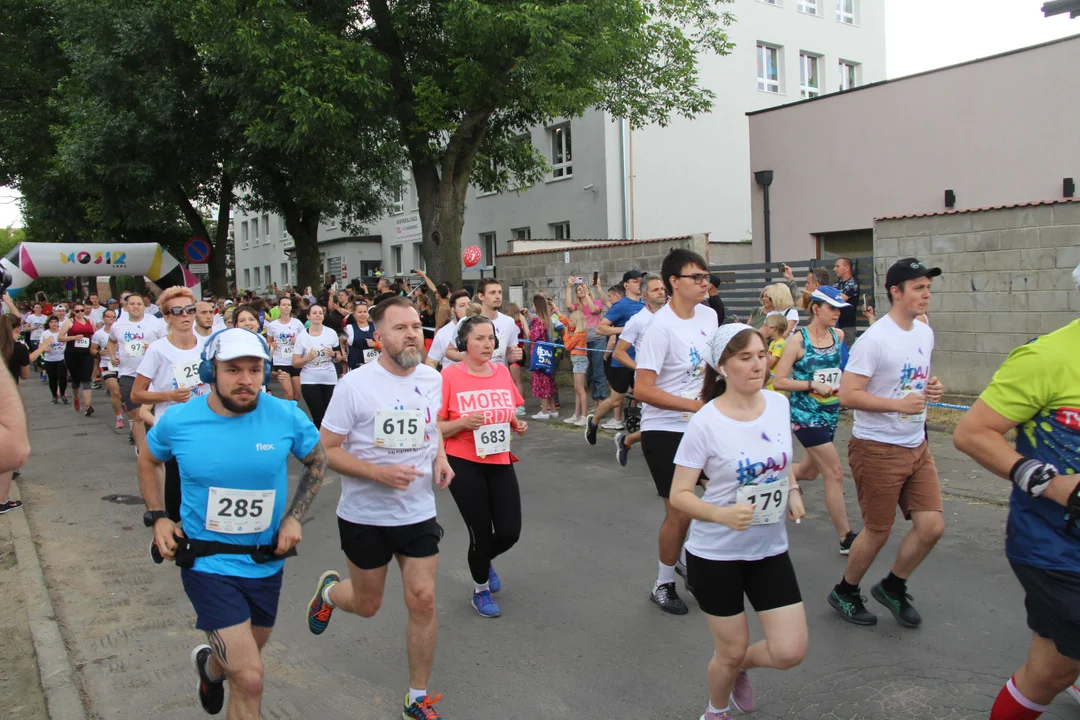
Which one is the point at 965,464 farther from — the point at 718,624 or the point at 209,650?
the point at 209,650

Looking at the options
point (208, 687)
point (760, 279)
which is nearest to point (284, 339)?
point (760, 279)

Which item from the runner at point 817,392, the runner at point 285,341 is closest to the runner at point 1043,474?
the runner at point 817,392

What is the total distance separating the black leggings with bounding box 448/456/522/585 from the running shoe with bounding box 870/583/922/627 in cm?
198

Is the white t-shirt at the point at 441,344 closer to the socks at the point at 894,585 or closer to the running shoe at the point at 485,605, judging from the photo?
the running shoe at the point at 485,605

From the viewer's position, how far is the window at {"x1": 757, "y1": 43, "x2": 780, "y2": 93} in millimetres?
28797

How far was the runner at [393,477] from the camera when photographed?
3820mm

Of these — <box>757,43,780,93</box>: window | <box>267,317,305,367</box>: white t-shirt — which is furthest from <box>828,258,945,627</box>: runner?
<box>757,43,780,93</box>: window

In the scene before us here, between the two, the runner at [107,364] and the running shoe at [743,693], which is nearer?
the running shoe at [743,693]

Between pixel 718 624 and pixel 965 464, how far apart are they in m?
6.23

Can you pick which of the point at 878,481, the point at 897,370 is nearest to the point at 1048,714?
the point at 878,481

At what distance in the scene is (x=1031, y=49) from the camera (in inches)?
615

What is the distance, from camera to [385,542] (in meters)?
3.99

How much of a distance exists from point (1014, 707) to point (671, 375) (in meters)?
2.43

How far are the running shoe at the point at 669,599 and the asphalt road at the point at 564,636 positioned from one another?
3.1 inches
